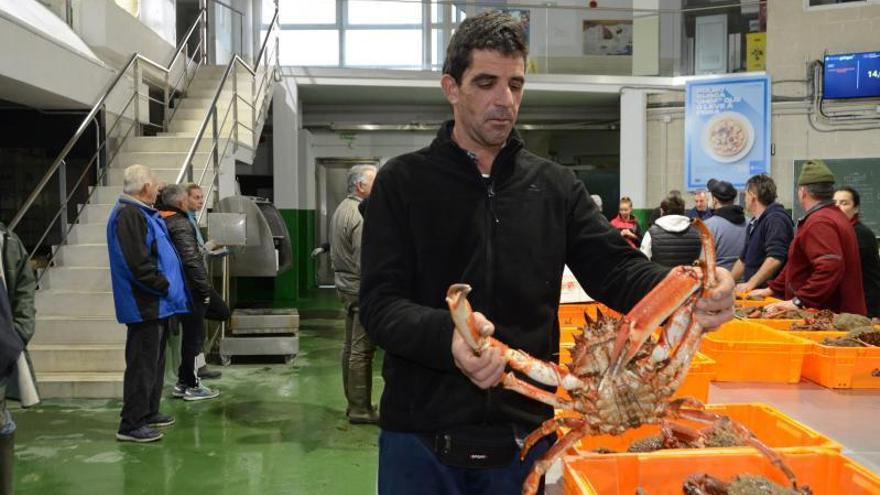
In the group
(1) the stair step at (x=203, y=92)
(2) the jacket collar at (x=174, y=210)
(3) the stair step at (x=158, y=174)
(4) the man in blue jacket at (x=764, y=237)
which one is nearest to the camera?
(4) the man in blue jacket at (x=764, y=237)

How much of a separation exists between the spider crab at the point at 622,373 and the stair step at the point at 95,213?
6.65 m

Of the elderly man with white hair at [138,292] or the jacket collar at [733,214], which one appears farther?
the jacket collar at [733,214]

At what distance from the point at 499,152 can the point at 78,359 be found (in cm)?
524

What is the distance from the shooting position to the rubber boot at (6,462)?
115 inches

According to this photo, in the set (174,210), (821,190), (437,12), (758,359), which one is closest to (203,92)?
(437,12)

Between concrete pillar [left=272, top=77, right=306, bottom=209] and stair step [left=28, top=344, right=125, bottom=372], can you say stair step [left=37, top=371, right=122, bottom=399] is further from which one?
concrete pillar [left=272, top=77, right=306, bottom=209]

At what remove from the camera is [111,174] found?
7.67 metres

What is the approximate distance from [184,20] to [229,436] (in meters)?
11.0

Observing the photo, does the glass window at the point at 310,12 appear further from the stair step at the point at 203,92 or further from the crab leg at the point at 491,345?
the crab leg at the point at 491,345

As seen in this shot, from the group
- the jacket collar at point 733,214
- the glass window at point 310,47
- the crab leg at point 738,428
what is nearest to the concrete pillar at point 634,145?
the glass window at point 310,47

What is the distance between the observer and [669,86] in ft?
35.3

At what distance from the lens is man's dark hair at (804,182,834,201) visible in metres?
Result: 3.72

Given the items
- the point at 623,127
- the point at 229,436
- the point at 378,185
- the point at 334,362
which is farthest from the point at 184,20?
the point at 378,185

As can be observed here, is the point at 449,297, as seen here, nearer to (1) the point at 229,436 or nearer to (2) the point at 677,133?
(1) the point at 229,436
